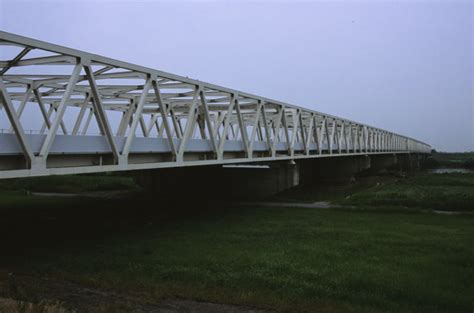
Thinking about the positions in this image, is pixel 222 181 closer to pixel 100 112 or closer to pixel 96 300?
pixel 100 112

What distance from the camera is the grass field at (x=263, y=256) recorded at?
39.1 feet

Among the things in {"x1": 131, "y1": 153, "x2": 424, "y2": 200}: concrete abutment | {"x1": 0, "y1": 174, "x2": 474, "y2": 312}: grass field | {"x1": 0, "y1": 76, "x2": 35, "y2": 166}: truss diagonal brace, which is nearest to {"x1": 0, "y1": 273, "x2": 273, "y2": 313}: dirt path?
{"x1": 0, "y1": 174, "x2": 474, "y2": 312}: grass field

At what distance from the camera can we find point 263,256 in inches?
631

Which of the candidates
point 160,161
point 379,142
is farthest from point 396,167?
point 160,161

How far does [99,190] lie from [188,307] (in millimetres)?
41207

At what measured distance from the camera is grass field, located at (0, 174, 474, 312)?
11.9 metres

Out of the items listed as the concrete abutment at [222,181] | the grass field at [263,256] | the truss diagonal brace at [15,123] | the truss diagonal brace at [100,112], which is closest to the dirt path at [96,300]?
the grass field at [263,256]

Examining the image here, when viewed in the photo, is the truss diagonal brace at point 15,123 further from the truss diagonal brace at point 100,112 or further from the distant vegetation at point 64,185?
the distant vegetation at point 64,185

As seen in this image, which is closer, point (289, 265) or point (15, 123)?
point (15, 123)

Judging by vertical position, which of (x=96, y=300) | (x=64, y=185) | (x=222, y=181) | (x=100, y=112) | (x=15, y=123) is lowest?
(x=96, y=300)

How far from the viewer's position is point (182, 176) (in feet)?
134

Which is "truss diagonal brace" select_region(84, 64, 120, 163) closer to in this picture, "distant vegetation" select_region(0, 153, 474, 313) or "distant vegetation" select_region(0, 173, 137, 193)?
"distant vegetation" select_region(0, 153, 474, 313)

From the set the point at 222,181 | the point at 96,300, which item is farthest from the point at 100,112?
the point at 222,181

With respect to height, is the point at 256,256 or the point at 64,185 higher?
the point at 64,185
